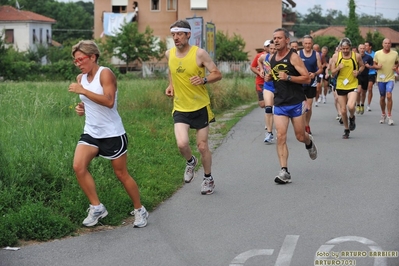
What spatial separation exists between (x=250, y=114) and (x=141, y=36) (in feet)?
157

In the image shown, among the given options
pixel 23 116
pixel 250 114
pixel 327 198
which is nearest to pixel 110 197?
pixel 327 198

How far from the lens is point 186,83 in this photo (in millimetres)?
8945

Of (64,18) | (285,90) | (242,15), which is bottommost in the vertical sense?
(285,90)

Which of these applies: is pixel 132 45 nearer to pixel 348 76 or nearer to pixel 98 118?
pixel 348 76

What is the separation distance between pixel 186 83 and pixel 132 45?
196 ft

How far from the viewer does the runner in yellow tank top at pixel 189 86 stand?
8805 mm

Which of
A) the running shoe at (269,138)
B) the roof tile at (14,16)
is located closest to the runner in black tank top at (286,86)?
the running shoe at (269,138)

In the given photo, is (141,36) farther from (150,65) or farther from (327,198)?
(327,198)

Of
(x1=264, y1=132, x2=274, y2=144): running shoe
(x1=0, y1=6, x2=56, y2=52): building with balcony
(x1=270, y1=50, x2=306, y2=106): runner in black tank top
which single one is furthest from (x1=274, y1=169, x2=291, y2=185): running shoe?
(x1=0, y1=6, x2=56, y2=52): building with balcony

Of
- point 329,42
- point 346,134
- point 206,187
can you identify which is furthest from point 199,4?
point 206,187

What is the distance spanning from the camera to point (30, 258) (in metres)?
6.59

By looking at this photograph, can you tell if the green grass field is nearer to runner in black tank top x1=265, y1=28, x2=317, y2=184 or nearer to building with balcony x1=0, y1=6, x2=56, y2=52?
runner in black tank top x1=265, y1=28, x2=317, y2=184

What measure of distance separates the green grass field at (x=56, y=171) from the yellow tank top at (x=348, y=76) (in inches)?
138

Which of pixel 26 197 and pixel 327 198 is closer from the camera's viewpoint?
pixel 26 197
